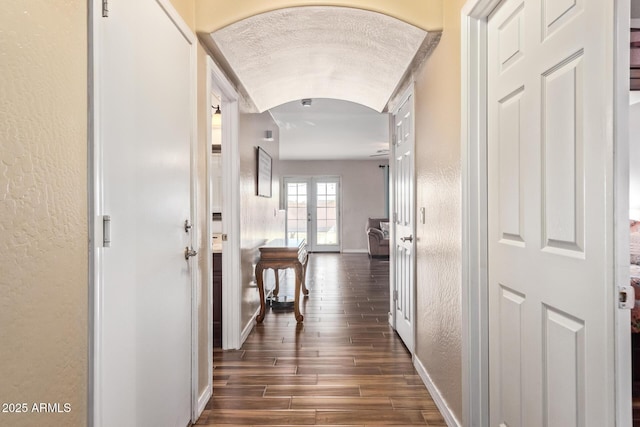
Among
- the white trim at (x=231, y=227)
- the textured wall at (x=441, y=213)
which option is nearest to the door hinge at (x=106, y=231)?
the textured wall at (x=441, y=213)

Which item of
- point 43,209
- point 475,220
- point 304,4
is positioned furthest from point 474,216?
point 43,209

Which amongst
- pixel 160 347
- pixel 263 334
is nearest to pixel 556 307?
pixel 160 347

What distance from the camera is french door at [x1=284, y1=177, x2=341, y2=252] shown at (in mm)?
10836

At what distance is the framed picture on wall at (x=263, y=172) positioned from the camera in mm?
4264

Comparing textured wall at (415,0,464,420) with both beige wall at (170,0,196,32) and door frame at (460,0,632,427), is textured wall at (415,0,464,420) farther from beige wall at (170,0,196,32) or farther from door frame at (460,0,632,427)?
beige wall at (170,0,196,32)

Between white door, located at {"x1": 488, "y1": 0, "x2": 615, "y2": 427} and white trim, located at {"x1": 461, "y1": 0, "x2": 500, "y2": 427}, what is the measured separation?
1.9 inches

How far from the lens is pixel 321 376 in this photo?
2736 millimetres

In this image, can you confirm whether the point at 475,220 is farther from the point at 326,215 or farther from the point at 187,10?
the point at 326,215

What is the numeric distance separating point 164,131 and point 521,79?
1.38 metres

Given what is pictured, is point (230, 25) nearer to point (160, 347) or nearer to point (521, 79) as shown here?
point (521, 79)

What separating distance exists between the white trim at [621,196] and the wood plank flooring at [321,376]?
1.31 meters

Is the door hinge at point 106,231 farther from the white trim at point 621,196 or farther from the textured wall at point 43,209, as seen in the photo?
the white trim at point 621,196

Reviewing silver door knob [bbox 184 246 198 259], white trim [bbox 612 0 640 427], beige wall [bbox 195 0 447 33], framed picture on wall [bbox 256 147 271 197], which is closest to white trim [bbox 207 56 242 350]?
framed picture on wall [bbox 256 147 271 197]

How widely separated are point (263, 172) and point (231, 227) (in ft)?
4.57
